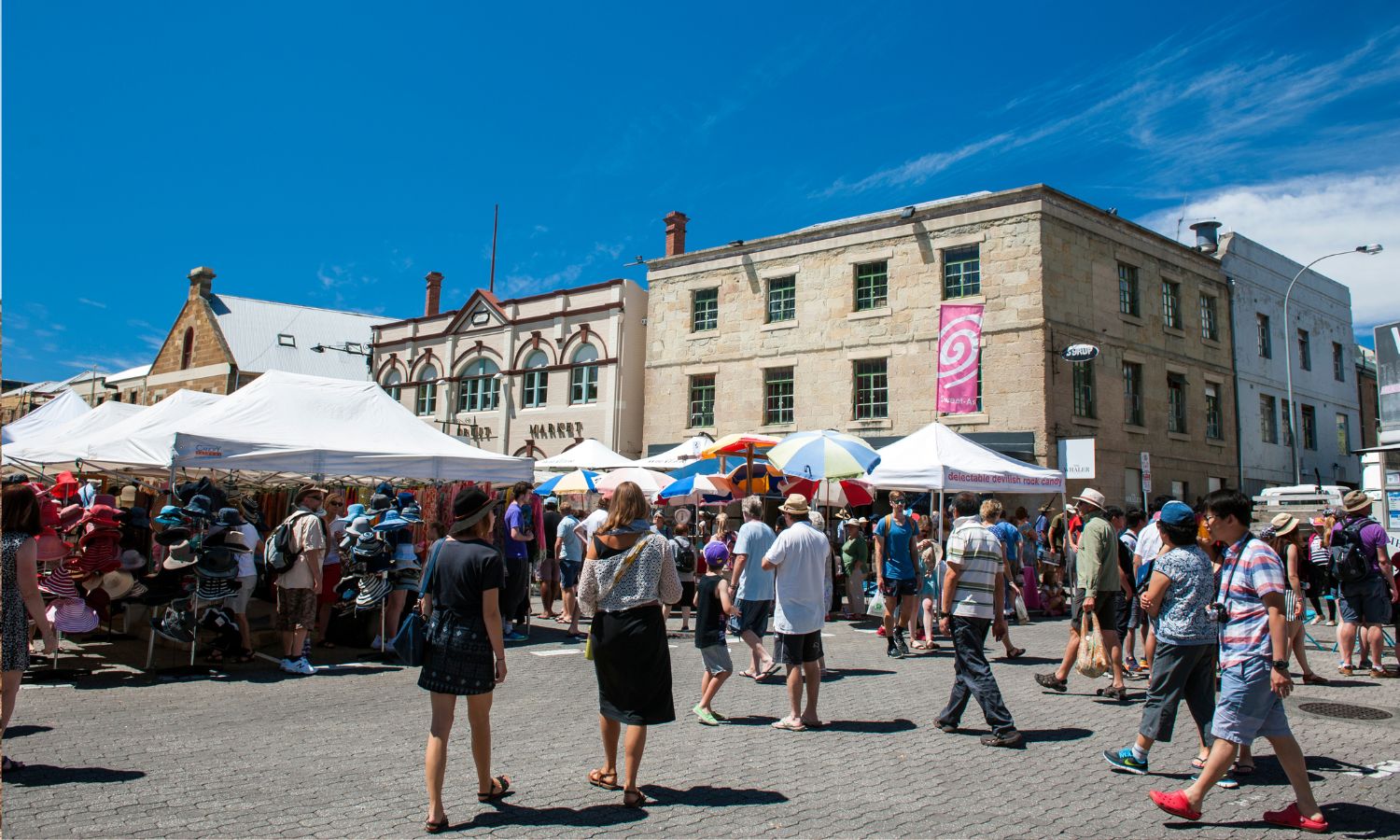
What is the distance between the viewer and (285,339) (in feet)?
147

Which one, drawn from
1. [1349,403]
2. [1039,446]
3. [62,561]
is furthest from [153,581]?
[1349,403]

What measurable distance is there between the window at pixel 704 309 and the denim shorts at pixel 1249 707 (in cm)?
2366

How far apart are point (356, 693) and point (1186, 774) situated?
6623 millimetres

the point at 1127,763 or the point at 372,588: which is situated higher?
the point at 372,588

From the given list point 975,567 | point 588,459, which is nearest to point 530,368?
point 588,459

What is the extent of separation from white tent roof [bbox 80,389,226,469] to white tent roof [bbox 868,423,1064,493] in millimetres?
9627

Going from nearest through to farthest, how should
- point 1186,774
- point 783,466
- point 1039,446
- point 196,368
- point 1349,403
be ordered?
point 1186,774 → point 783,466 → point 1039,446 → point 1349,403 → point 196,368

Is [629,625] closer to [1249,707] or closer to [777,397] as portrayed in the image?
[1249,707]

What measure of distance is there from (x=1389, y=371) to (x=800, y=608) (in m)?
18.9

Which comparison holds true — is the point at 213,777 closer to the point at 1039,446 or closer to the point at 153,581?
the point at 153,581

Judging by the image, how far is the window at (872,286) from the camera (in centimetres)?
2503

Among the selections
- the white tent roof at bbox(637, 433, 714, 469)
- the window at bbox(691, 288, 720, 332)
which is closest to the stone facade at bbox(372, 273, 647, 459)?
the window at bbox(691, 288, 720, 332)

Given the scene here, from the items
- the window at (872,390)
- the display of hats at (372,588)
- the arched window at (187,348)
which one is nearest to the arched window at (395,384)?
the arched window at (187,348)

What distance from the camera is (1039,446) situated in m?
21.9
